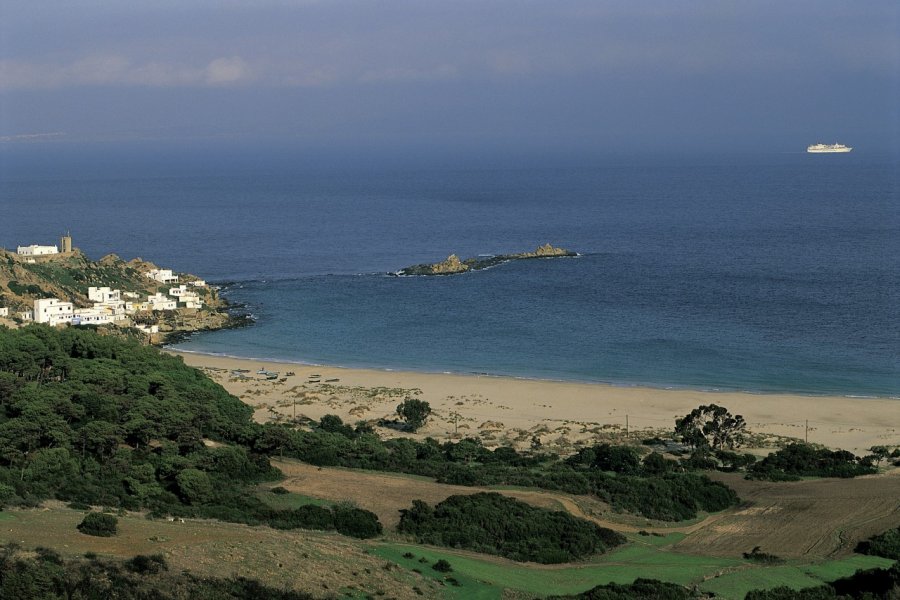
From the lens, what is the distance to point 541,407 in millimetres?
46531

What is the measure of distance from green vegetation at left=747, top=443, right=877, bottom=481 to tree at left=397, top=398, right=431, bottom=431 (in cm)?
1322

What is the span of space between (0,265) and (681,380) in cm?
4367

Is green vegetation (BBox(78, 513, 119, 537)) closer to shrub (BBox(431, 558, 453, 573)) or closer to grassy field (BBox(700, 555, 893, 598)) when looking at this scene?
shrub (BBox(431, 558, 453, 573))

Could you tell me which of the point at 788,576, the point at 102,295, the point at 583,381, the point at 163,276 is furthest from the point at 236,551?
the point at 163,276

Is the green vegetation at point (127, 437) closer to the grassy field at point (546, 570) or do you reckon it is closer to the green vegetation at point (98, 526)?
the grassy field at point (546, 570)

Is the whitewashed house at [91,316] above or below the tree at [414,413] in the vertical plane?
above

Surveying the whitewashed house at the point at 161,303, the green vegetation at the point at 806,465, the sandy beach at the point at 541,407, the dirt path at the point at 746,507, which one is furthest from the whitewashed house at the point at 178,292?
the green vegetation at the point at 806,465

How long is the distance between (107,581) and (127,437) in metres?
13.3

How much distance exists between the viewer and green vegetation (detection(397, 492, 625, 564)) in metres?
25.8

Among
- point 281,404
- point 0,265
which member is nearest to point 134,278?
point 0,265

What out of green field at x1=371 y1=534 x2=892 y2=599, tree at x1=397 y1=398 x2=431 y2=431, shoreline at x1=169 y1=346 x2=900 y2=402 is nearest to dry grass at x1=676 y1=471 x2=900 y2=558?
green field at x1=371 y1=534 x2=892 y2=599

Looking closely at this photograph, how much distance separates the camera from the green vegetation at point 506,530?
2580cm

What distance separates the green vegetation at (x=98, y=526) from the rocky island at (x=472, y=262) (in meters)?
60.5

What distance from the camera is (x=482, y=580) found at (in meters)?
23.0
